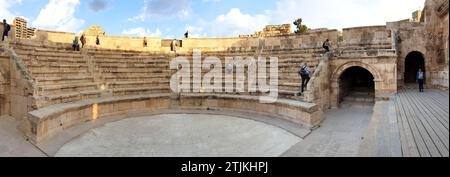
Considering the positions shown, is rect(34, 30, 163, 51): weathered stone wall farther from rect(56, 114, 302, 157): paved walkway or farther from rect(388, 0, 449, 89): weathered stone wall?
rect(388, 0, 449, 89): weathered stone wall

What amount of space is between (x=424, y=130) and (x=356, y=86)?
10.9 metres

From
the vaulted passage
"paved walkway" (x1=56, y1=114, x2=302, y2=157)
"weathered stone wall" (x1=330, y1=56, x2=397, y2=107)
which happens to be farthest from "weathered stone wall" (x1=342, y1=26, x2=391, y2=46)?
"paved walkway" (x1=56, y1=114, x2=302, y2=157)

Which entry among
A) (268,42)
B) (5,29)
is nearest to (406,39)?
(268,42)

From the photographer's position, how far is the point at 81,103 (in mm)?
10336

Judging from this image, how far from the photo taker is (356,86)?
16125 mm

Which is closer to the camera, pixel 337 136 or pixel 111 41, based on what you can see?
pixel 337 136

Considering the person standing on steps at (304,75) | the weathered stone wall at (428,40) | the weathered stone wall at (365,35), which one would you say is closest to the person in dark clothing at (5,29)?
the person standing on steps at (304,75)

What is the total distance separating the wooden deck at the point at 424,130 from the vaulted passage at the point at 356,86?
493 centimetres

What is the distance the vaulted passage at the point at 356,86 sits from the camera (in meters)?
13.8

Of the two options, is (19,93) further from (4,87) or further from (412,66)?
(412,66)

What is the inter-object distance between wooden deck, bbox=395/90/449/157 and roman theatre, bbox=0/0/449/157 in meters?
0.03

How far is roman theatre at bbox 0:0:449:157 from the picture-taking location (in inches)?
288

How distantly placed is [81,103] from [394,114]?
379 inches
